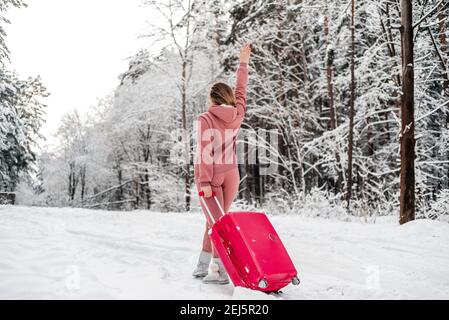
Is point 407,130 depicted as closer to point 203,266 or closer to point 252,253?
point 203,266

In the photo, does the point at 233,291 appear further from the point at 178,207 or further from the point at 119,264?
the point at 178,207

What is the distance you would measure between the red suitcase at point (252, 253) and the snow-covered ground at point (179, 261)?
0.12 metres

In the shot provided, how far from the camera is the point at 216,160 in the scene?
336 cm

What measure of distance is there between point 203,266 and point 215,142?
1.11 metres

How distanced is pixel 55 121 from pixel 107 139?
28.0 feet

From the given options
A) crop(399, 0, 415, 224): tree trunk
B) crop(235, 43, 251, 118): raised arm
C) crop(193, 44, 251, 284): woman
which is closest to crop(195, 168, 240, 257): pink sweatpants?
crop(193, 44, 251, 284): woman

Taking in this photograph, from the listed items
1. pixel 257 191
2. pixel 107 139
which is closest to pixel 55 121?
pixel 107 139

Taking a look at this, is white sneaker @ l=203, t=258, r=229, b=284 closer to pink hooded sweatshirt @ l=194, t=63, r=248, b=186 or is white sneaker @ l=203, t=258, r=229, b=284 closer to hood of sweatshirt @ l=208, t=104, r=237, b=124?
pink hooded sweatshirt @ l=194, t=63, r=248, b=186

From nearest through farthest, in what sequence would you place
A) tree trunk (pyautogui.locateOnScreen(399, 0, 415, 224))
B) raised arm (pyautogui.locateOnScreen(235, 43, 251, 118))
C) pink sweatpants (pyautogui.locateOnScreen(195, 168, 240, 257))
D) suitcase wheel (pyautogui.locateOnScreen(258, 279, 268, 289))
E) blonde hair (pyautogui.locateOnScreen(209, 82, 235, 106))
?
suitcase wheel (pyautogui.locateOnScreen(258, 279, 268, 289)) → pink sweatpants (pyautogui.locateOnScreen(195, 168, 240, 257)) → blonde hair (pyautogui.locateOnScreen(209, 82, 235, 106)) → raised arm (pyautogui.locateOnScreen(235, 43, 251, 118)) → tree trunk (pyautogui.locateOnScreen(399, 0, 415, 224))

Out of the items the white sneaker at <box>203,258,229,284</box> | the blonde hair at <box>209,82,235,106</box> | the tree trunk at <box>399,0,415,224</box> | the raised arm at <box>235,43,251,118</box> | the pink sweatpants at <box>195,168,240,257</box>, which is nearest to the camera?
the white sneaker at <box>203,258,229,284</box>

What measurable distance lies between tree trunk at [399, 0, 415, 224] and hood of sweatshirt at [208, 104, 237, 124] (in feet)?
16.9

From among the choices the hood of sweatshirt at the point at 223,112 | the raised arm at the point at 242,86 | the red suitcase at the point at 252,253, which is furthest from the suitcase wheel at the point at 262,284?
the raised arm at the point at 242,86

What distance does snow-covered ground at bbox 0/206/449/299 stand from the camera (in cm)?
291

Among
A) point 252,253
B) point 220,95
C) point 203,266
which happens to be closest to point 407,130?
point 220,95
